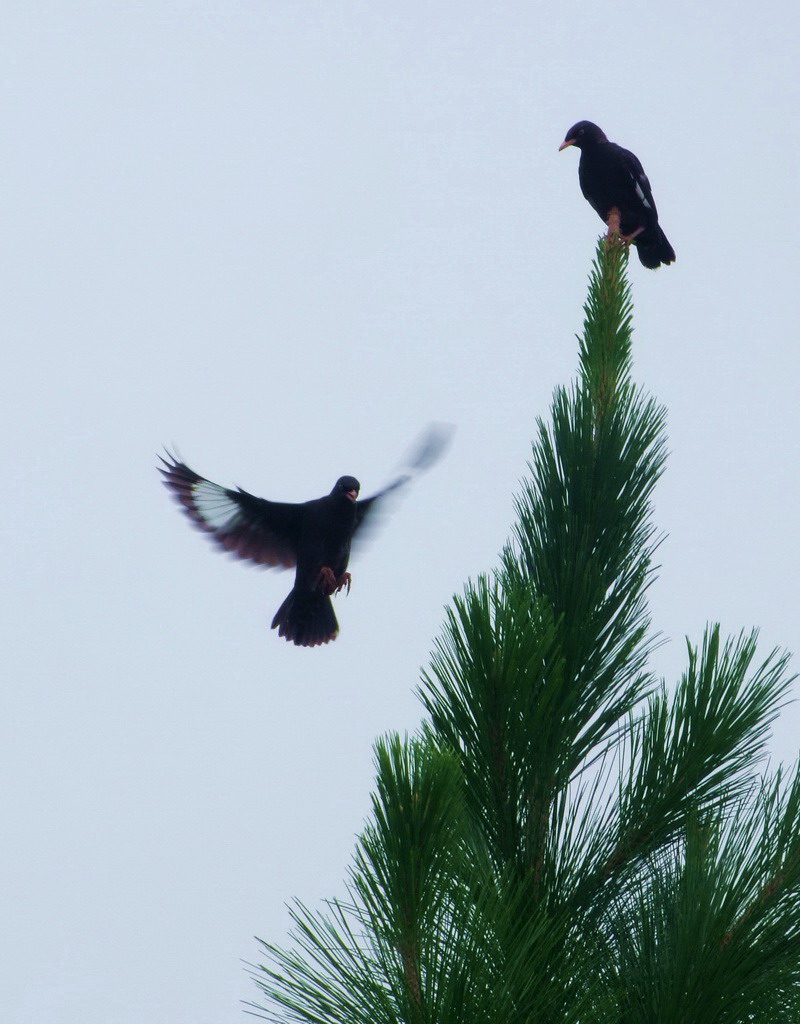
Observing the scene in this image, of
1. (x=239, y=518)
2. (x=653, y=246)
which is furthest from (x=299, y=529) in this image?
(x=653, y=246)

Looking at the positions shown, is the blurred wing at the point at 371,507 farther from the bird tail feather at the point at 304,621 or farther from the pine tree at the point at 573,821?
the pine tree at the point at 573,821

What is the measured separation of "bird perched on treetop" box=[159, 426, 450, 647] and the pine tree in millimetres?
1960

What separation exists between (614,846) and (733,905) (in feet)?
1.10

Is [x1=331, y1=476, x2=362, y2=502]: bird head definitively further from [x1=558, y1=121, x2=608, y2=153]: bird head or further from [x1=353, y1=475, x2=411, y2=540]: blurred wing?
[x1=558, y1=121, x2=608, y2=153]: bird head

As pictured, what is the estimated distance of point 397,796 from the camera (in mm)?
1592

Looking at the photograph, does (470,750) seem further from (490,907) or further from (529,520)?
(529,520)

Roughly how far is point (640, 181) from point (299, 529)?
2.69 m

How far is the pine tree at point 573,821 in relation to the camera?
1.62 metres

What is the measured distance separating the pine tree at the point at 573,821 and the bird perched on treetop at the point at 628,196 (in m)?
3.51

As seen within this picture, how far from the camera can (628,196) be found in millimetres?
5957

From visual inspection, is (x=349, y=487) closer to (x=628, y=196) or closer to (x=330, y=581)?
(x=330, y=581)

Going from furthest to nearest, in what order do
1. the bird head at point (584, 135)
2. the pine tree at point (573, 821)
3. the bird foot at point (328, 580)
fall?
the bird head at point (584, 135) → the bird foot at point (328, 580) → the pine tree at point (573, 821)

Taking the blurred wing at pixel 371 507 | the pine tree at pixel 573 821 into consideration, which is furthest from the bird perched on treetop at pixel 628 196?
the pine tree at pixel 573 821

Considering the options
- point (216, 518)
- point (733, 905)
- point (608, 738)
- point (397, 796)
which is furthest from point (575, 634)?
point (216, 518)
